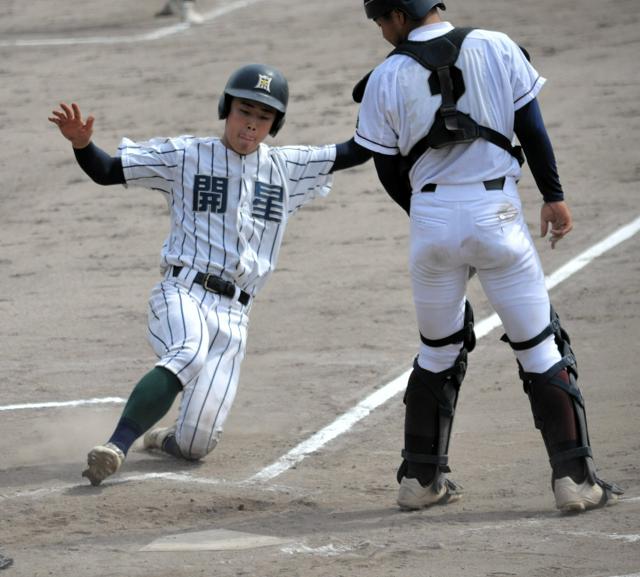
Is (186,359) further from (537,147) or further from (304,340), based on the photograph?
(304,340)

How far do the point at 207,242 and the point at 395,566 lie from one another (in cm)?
196

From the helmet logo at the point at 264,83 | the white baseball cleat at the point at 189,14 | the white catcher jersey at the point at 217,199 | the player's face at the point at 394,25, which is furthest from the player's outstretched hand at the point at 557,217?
the white baseball cleat at the point at 189,14

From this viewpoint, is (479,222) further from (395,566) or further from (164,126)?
(164,126)

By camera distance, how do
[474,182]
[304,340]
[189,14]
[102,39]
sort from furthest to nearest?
[189,14] → [102,39] → [304,340] → [474,182]

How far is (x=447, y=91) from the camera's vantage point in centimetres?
441

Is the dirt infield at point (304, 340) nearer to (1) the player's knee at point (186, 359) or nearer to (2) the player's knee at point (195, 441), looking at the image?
(2) the player's knee at point (195, 441)

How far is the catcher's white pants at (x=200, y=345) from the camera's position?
5.33m

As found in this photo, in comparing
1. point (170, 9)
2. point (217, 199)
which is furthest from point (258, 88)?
point (170, 9)

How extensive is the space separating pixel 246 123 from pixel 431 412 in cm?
154

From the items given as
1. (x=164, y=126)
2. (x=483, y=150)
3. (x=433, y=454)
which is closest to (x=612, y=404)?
(x=433, y=454)

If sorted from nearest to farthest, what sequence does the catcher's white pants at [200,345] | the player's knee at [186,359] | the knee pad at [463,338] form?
the knee pad at [463,338] < the player's knee at [186,359] < the catcher's white pants at [200,345]

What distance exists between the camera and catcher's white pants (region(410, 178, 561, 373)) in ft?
14.6

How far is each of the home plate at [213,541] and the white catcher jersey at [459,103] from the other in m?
1.33

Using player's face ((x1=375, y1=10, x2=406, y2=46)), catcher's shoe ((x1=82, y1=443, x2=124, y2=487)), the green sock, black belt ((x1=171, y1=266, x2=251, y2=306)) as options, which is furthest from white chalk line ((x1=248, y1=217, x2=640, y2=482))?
player's face ((x1=375, y1=10, x2=406, y2=46))
